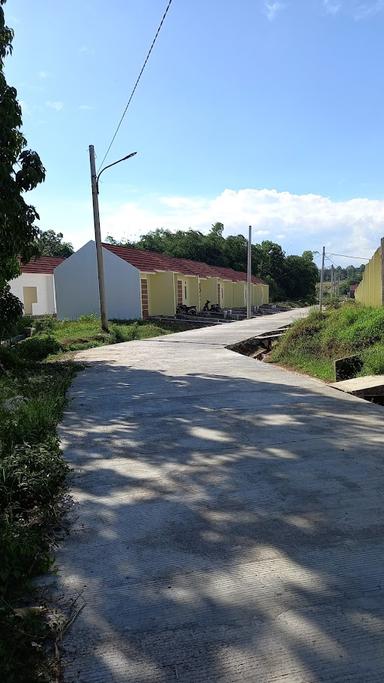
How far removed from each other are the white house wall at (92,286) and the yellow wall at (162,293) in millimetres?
2992

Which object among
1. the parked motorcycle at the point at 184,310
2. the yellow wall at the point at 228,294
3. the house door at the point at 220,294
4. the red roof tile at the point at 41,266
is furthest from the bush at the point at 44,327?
the yellow wall at the point at 228,294

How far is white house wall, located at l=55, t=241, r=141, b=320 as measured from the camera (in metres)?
27.0

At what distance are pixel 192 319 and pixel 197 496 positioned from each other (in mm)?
26014

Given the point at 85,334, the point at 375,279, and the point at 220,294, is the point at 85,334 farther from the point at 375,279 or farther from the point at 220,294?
the point at 220,294

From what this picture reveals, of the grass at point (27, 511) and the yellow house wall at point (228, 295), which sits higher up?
the yellow house wall at point (228, 295)

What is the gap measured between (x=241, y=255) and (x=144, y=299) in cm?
3949

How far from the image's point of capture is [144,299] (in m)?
27.6

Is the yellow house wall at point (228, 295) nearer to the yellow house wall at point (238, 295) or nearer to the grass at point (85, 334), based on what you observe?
the yellow house wall at point (238, 295)

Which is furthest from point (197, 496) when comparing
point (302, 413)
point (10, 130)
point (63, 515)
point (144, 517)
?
point (10, 130)

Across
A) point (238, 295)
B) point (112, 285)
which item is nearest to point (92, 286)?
point (112, 285)

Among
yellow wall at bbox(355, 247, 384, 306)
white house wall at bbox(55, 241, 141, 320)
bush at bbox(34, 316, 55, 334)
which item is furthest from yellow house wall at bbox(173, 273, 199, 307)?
yellow wall at bbox(355, 247, 384, 306)

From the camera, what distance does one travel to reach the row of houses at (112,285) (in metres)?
27.1

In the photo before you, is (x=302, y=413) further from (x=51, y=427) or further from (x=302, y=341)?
(x=302, y=341)

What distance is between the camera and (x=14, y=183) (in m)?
8.57
